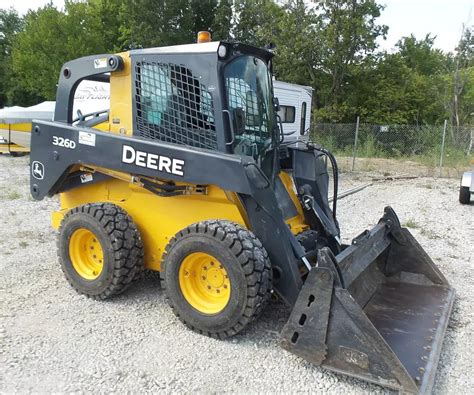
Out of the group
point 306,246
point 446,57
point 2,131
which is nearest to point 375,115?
point 446,57

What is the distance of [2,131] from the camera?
1606cm

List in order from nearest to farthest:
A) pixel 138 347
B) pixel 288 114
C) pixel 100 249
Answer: pixel 138 347, pixel 100 249, pixel 288 114

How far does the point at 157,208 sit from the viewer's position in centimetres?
412

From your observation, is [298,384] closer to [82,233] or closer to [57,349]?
[57,349]

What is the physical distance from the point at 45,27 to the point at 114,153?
2491 centimetres

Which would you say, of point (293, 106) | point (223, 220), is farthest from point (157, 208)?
point (293, 106)

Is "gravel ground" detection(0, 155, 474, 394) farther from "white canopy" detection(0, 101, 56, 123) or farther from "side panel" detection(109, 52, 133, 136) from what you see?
"white canopy" detection(0, 101, 56, 123)

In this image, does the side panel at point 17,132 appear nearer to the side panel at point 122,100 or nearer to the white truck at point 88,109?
the white truck at point 88,109

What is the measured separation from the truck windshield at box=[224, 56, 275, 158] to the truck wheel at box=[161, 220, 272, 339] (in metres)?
0.80

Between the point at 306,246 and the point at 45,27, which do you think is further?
the point at 45,27

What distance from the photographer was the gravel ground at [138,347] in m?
3.05

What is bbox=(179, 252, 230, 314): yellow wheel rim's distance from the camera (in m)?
3.58

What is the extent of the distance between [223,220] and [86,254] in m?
1.58

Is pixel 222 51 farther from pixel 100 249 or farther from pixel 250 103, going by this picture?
pixel 100 249
